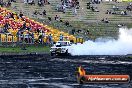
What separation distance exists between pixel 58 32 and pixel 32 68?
110ft

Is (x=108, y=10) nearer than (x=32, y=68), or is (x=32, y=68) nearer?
(x=32, y=68)

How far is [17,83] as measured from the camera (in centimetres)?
3189

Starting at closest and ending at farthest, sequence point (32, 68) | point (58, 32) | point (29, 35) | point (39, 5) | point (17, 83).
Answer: point (17, 83) < point (32, 68) < point (29, 35) < point (58, 32) < point (39, 5)

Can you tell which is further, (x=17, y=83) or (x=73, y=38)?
(x=73, y=38)

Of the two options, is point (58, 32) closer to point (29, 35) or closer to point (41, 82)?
point (29, 35)

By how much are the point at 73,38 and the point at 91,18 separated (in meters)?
10.1

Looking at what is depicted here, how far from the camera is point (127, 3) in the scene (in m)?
93.4

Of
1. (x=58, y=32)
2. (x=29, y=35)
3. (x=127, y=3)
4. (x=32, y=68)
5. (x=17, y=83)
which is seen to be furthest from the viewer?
(x=127, y=3)

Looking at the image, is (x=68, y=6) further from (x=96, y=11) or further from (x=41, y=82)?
(x=41, y=82)

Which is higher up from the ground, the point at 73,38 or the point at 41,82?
the point at 41,82

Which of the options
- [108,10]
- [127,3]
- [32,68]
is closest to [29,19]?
[108,10]

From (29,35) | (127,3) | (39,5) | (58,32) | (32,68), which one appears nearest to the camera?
(32,68)

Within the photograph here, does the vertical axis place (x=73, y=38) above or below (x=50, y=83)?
below

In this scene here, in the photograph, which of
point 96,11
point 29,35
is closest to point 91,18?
point 96,11
